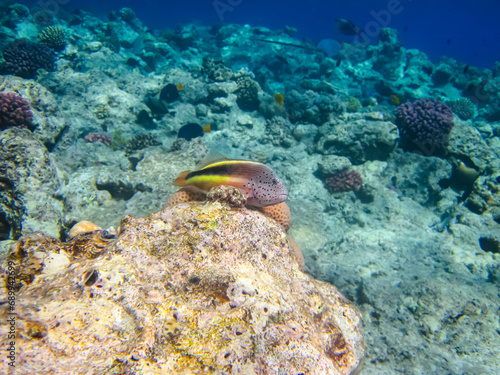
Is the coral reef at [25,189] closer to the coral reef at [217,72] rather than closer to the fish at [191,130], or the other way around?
the fish at [191,130]

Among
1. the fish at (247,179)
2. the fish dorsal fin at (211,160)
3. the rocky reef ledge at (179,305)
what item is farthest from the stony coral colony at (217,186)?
the fish dorsal fin at (211,160)

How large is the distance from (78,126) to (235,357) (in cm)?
842

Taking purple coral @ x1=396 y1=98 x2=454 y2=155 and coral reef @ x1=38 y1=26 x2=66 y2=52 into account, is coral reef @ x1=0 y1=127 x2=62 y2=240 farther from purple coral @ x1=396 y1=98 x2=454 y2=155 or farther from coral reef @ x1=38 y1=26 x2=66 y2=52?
coral reef @ x1=38 y1=26 x2=66 y2=52

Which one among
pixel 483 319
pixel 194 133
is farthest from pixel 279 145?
pixel 483 319

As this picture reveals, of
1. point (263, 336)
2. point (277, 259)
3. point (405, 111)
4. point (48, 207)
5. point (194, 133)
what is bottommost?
point (48, 207)

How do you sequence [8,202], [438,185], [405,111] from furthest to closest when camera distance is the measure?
[405,111] < [438,185] < [8,202]

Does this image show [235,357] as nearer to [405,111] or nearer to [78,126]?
[405,111]

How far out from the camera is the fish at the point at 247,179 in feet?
7.97

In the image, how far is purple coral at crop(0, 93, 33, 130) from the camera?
4953 mm

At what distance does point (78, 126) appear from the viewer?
733cm

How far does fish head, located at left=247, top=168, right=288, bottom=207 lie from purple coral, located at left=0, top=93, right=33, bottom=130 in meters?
5.90

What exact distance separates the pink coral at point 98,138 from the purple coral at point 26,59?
4.77m

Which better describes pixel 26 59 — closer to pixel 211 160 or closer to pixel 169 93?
pixel 169 93

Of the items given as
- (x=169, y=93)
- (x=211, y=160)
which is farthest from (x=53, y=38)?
(x=211, y=160)
